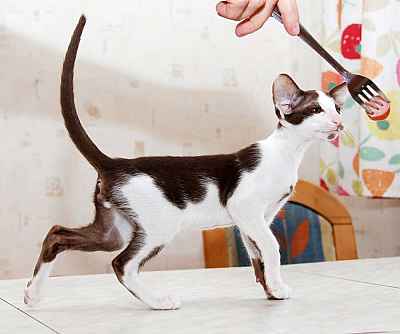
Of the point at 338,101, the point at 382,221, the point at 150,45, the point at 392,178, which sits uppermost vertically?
the point at 150,45

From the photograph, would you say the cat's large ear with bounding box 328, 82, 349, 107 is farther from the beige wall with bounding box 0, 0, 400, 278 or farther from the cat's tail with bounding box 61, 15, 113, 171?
the beige wall with bounding box 0, 0, 400, 278

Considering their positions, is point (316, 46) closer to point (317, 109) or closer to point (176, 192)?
point (317, 109)

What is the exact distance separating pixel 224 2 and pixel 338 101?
0.76 feet

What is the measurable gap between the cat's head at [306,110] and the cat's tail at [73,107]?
0.23 m

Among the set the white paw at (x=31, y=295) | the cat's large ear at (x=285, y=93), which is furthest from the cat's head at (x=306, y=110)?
the white paw at (x=31, y=295)

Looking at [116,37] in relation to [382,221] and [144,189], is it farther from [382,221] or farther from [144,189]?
[144,189]

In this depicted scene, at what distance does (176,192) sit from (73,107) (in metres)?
0.15

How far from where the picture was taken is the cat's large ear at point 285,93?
884 millimetres

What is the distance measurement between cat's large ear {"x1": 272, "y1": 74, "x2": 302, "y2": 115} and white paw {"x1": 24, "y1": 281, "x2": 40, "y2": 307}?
37 cm

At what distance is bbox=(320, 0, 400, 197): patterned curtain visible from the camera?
1814 millimetres

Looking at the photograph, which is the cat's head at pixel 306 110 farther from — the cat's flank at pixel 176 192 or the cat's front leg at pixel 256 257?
the cat's front leg at pixel 256 257

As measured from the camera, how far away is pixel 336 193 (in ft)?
6.81

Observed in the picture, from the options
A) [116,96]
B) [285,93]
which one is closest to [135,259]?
[285,93]

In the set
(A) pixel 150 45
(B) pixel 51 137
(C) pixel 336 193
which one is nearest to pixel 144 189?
(B) pixel 51 137
